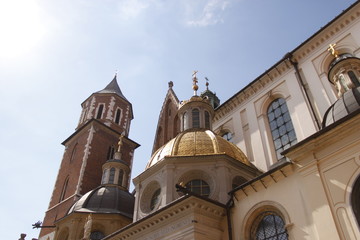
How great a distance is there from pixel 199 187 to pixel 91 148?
15.1 meters

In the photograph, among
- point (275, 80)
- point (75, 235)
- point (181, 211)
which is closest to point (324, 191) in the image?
point (181, 211)

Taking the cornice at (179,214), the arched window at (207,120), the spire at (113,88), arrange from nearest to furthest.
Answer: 1. the cornice at (179,214)
2. the arched window at (207,120)
3. the spire at (113,88)

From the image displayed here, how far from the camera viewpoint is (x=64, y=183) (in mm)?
26047

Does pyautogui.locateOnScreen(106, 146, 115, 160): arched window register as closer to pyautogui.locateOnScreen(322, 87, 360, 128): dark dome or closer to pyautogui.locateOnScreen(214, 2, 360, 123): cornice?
pyautogui.locateOnScreen(214, 2, 360, 123): cornice

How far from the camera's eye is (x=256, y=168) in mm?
14641

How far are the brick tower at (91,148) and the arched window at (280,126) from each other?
37.0 feet

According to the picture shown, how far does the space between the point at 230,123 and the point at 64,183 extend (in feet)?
46.7

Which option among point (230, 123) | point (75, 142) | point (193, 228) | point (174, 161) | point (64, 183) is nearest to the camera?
point (193, 228)

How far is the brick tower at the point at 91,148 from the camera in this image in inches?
953

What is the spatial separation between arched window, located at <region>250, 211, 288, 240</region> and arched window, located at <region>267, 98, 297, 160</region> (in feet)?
16.5

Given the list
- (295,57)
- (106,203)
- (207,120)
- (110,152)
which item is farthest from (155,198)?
(110,152)

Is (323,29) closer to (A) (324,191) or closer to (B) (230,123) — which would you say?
(B) (230,123)

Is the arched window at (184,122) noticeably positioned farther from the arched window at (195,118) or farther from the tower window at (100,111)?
the tower window at (100,111)

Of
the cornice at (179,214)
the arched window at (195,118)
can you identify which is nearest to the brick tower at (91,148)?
the arched window at (195,118)
